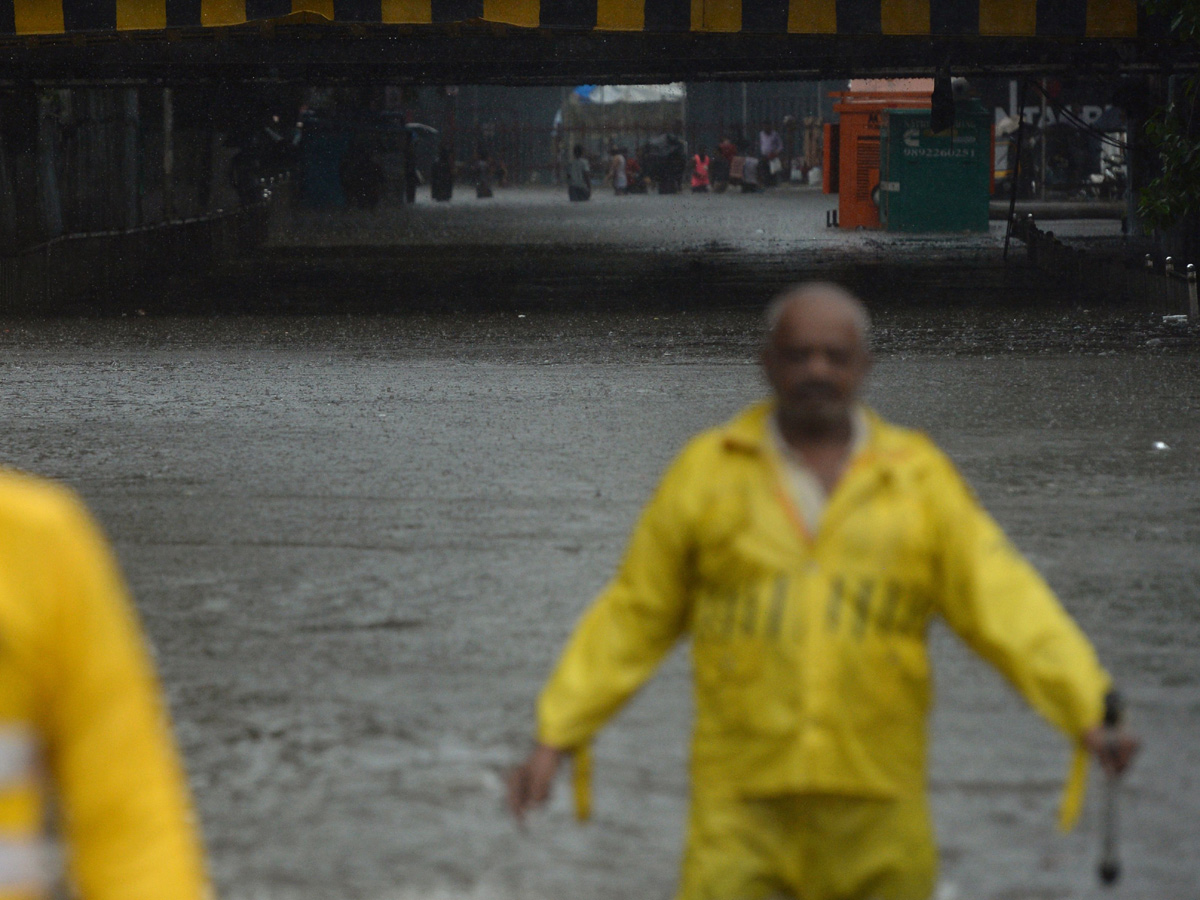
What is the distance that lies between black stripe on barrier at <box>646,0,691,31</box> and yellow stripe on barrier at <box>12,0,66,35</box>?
5395 mm

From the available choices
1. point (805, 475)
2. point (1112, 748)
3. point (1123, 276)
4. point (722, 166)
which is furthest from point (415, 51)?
point (722, 166)

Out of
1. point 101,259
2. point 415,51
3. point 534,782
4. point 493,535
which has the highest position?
point 415,51

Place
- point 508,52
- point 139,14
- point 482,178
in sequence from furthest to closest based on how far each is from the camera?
point 482,178 → point 508,52 → point 139,14

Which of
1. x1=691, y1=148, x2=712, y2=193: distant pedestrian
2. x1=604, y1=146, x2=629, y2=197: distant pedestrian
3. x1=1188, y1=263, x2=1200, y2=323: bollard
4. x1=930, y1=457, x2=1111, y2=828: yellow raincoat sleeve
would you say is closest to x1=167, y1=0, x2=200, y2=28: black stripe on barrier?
x1=1188, y1=263, x2=1200, y2=323: bollard

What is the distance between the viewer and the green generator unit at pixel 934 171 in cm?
3070

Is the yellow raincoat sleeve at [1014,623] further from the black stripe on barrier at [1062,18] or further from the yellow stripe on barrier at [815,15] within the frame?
the black stripe on barrier at [1062,18]

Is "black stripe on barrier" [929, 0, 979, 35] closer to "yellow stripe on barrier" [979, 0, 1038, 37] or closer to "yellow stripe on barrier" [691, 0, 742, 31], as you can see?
"yellow stripe on barrier" [979, 0, 1038, 37]

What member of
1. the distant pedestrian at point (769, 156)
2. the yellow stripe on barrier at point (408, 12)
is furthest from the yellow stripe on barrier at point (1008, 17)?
the distant pedestrian at point (769, 156)

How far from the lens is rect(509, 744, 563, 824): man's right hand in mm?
3072

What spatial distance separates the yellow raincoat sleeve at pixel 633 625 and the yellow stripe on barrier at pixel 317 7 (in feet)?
50.0

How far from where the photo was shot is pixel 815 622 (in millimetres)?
3082

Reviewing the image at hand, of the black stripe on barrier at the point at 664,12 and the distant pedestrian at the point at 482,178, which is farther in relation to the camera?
the distant pedestrian at the point at 482,178

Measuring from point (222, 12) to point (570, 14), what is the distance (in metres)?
3.21

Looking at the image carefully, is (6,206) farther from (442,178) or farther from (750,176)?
(750,176)
